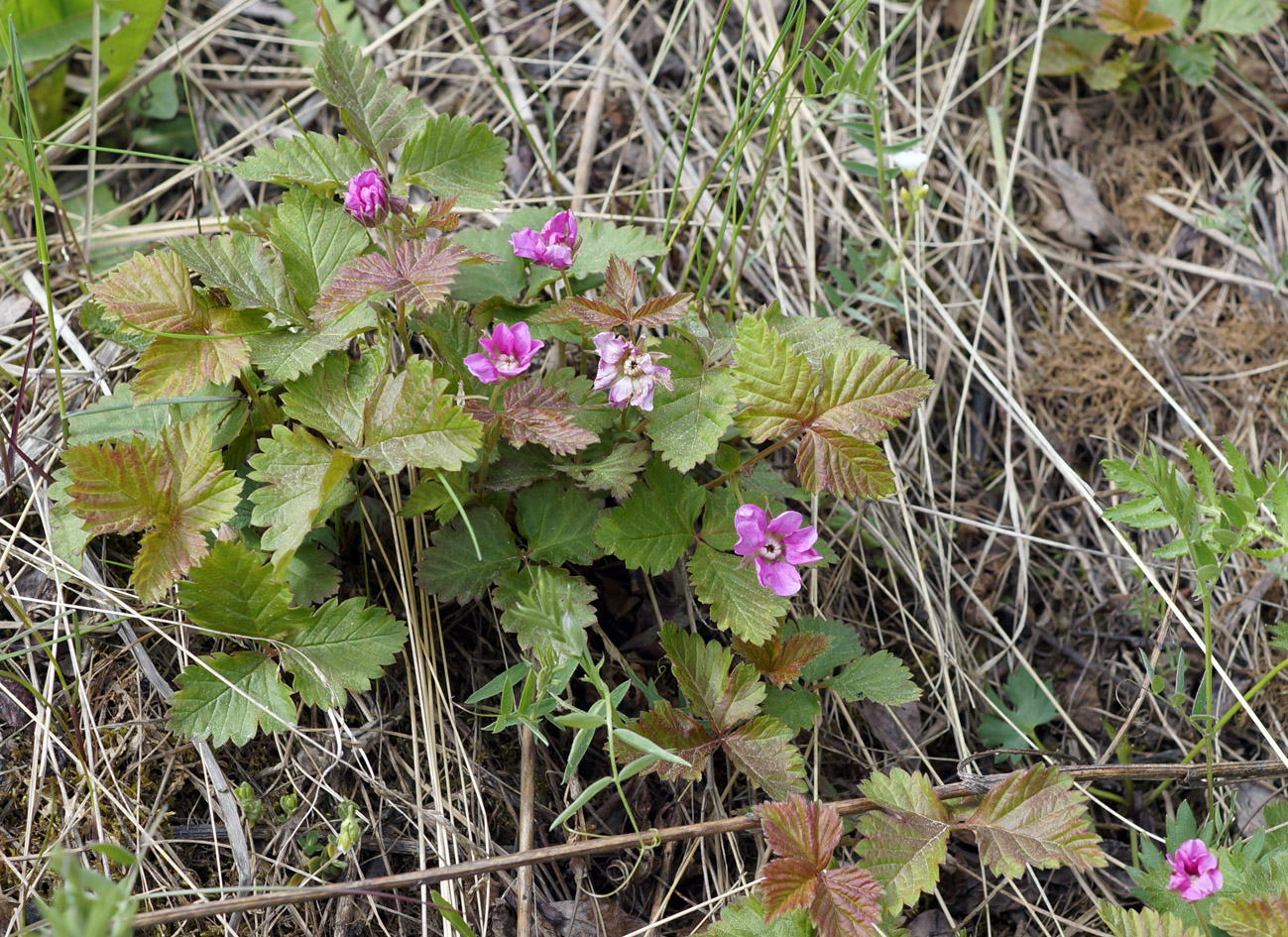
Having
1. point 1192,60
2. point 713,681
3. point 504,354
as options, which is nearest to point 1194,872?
point 713,681

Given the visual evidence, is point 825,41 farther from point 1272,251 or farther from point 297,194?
point 297,194

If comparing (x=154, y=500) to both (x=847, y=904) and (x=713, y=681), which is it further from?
(x=847, y=904)

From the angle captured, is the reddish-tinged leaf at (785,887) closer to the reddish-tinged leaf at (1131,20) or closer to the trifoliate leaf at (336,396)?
the trifoliate leaf at (336,396)

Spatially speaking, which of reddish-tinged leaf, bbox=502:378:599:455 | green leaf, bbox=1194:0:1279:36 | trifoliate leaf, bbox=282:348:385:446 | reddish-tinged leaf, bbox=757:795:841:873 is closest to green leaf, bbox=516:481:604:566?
reddish-tinged leaf, bbox=502:378:599:455

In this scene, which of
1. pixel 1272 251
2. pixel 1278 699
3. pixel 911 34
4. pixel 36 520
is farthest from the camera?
pixel 911 34

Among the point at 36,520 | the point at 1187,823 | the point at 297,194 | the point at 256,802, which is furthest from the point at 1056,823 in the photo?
the point at 36,520

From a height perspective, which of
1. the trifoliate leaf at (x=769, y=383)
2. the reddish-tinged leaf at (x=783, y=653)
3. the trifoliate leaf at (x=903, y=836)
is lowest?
the trifoliate leaf at (x=903, y=836)

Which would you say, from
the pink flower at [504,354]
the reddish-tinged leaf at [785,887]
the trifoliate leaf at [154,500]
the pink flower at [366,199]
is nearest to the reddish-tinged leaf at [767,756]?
the reddish-tinged leaf at [785,887]
